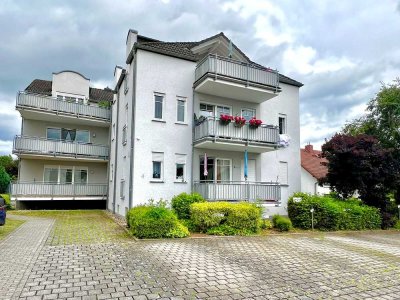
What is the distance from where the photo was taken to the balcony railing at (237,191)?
51.8 feet

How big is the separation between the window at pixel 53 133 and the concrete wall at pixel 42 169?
205 cm

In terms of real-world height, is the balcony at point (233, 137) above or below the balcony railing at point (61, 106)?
below

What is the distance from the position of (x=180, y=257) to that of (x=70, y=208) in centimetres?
1919

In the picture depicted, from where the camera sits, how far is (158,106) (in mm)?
17188

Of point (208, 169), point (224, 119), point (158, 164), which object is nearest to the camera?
point (224, 119)

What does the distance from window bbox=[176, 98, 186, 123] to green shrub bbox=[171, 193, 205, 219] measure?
4678mm

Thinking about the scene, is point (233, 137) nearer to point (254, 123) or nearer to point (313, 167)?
point (254, 123)

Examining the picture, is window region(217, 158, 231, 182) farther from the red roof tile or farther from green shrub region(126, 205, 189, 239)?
the red roof tile

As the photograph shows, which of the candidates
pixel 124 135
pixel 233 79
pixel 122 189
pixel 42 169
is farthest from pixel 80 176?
pixel 233 79

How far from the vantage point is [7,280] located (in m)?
6.36

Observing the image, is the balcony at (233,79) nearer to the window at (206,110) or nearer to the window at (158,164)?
the window at (206,110)

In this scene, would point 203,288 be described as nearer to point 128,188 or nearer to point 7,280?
point 7,280

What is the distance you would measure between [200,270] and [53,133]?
22186mm

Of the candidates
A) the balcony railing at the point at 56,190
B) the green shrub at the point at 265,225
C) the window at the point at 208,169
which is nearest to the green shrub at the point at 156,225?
the green shrub at the point at 265,225
